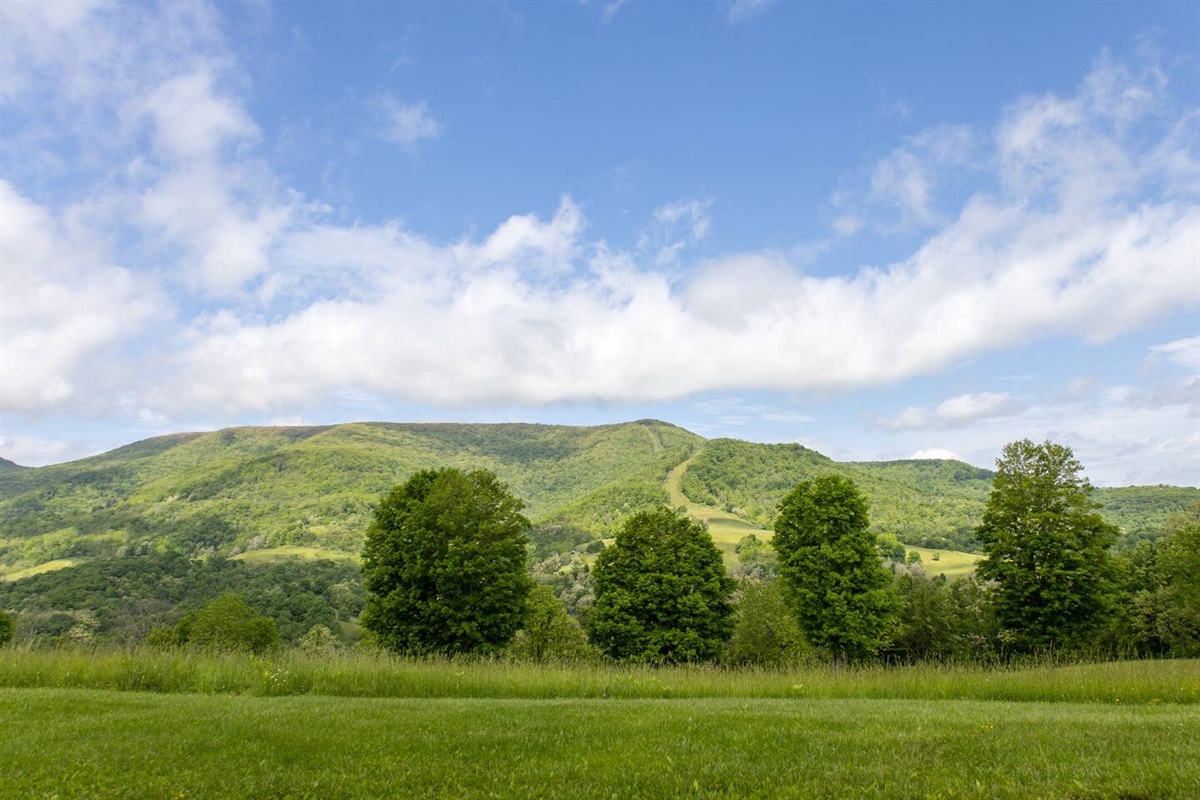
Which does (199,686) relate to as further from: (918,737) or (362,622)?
(362,622)

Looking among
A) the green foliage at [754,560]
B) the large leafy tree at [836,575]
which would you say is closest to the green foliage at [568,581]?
the green foliage at [754,560]

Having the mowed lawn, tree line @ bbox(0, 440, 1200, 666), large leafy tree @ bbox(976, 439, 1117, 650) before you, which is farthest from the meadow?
large leafy tree @ bbox(976, 439, 1117, 650)

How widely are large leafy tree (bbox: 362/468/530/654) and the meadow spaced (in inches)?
763

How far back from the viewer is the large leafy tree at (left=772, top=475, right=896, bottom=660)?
38562 mm

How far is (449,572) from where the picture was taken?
112 feet

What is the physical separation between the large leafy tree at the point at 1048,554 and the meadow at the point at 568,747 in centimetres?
2323

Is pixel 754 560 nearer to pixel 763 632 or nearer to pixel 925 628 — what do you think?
pixel 925 628

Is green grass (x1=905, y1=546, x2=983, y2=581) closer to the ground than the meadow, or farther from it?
closer to the ground

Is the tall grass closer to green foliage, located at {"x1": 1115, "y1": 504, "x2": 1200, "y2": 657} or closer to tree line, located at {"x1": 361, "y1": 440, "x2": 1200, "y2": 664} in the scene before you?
tree line, located at {"x1": 361, "y1": 440, "x2": 1200, "y2": 664}

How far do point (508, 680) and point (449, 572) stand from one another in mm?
18066

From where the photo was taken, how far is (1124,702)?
15242 millimetres

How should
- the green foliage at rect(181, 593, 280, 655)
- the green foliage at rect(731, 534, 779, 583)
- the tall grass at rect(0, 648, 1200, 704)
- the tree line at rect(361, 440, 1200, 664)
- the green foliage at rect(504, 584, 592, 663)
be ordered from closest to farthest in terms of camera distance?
the tall grass at rect(0, 648, 1200, 704), the tree line at rect(361, 440, 1200, 664), the green foliage at rect(504, 584, 592, 663), the green foliage at rect(181, 593, 280, 655), the green foliage at rect(731, 534, 779, 583)

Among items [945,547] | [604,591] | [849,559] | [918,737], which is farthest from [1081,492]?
[945,547]

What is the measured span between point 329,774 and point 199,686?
11.7m
